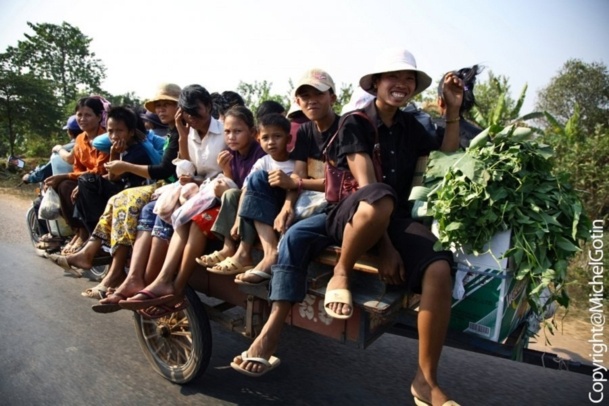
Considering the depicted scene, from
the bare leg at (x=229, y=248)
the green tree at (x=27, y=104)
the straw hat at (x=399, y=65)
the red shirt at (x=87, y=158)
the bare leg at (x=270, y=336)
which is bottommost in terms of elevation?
the bare leg at (x=270, y=336)

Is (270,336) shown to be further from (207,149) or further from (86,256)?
(86,256)

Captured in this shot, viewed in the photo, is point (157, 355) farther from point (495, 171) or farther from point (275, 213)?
point (495, 171)

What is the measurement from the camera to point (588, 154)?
7.25m

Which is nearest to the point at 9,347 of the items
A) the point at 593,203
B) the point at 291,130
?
the point at 291,130

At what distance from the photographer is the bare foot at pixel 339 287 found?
2.16 meters

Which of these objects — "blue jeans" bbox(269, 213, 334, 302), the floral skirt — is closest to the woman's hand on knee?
"blue jeans" bbox(269, 213, 334, 302)

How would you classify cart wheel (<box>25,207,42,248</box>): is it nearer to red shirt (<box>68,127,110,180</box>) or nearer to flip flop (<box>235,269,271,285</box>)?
red shirt (<box>68,127,110,180</box>)

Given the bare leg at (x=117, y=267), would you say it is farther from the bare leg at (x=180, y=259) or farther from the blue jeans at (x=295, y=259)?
the blue jeans at (x=295, y=259)

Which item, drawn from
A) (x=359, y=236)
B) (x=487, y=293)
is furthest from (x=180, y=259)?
(x=487, y=293)

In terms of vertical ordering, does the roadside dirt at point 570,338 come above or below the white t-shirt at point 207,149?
below

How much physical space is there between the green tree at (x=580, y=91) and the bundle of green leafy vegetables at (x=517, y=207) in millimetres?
18008

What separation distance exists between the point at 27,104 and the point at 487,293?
79.5ft

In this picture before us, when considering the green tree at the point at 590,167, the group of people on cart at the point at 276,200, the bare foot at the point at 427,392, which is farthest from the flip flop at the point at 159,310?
the green tree at the point at 590,167

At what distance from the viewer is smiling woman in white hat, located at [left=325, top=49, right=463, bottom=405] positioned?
2090 mm
